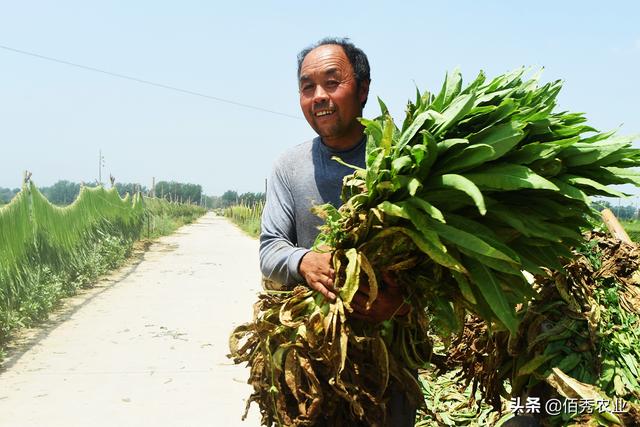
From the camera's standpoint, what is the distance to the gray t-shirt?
2.55 m

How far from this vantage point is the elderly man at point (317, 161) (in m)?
2.39

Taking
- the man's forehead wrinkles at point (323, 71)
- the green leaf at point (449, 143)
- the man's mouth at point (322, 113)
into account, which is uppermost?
the man's forehead wrinkles at point (323, 71)

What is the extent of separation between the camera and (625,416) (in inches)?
91.4

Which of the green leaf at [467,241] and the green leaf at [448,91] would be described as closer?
the green leaf at [467,241]

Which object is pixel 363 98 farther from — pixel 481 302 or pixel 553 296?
pixel 553 296

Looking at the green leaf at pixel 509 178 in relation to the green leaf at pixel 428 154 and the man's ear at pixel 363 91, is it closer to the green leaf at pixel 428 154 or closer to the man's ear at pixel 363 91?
the green leaf at pixel 428 154

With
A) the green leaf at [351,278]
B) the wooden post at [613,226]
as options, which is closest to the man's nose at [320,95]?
the green leaf at [351,278]

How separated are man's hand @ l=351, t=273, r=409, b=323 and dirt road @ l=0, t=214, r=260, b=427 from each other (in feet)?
8.79

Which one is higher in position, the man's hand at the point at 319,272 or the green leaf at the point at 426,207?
the green leaf at the point at 426,207

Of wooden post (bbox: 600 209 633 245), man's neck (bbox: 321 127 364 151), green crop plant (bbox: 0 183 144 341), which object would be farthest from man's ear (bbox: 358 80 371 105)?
green crop plant (bbox: 0 183 144 341)

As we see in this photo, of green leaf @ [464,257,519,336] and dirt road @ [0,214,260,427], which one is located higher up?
green leaf @ [464,257,519,336]

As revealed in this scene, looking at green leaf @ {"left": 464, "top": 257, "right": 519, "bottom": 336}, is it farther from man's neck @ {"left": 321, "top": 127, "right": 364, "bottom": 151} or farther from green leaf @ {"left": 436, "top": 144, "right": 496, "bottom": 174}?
man's neck @ {"left": 321, "top": 127, "right": 364, "bottom": 151}

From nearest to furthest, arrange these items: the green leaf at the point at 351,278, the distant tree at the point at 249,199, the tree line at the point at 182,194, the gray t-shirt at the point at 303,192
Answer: the green leaf at the point at 351,278 → the gray t-shirt at the point at 303,192 → the distant tree at the point at 249,199 → the tree line at the point at 182,194

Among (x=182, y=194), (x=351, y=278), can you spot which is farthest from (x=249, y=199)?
(x=351, y=278)
